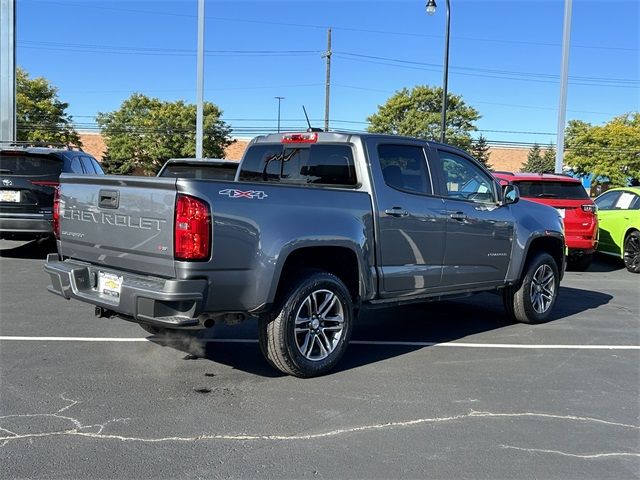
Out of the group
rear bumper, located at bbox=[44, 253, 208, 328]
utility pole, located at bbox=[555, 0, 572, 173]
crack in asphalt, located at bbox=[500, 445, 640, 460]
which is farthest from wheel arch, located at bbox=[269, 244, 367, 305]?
utility pole, located at bbox=[555, 0, 572, 173]

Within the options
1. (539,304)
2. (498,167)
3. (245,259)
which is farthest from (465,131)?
(245,259)

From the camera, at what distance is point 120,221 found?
4488 millimetres

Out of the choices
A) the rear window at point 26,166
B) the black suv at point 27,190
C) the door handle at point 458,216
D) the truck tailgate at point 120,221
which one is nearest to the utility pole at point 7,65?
the rear window at point 26,166

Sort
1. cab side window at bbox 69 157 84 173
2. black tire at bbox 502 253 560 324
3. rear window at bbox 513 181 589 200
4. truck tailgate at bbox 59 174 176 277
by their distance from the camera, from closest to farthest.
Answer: truck tailgate at bbox 59 174 176 277, black tire at bbox 502 253 560 324, cab side window at bbox 69 157 84 173, rear window at bbox 513 181 589 200

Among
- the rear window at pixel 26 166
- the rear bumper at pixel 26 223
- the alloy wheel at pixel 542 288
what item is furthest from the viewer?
the rear window at pixel 26 166

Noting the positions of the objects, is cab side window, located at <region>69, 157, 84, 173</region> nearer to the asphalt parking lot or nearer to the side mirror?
the asphalt parking lot

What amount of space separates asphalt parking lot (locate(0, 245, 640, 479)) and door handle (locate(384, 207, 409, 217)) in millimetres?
1299

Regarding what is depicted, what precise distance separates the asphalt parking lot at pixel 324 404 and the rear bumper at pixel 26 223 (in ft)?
11.4

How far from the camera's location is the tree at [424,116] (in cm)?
4812

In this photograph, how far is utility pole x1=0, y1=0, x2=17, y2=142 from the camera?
1797cm

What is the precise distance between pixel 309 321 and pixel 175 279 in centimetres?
124

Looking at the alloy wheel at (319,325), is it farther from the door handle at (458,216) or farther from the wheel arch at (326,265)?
the door handle at (458,216)

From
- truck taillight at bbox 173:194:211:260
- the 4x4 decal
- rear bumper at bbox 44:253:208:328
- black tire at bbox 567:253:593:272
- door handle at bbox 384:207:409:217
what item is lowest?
black tire at bbox 567:253:593:272

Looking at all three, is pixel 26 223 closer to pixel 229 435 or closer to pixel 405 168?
pixel 405 168
